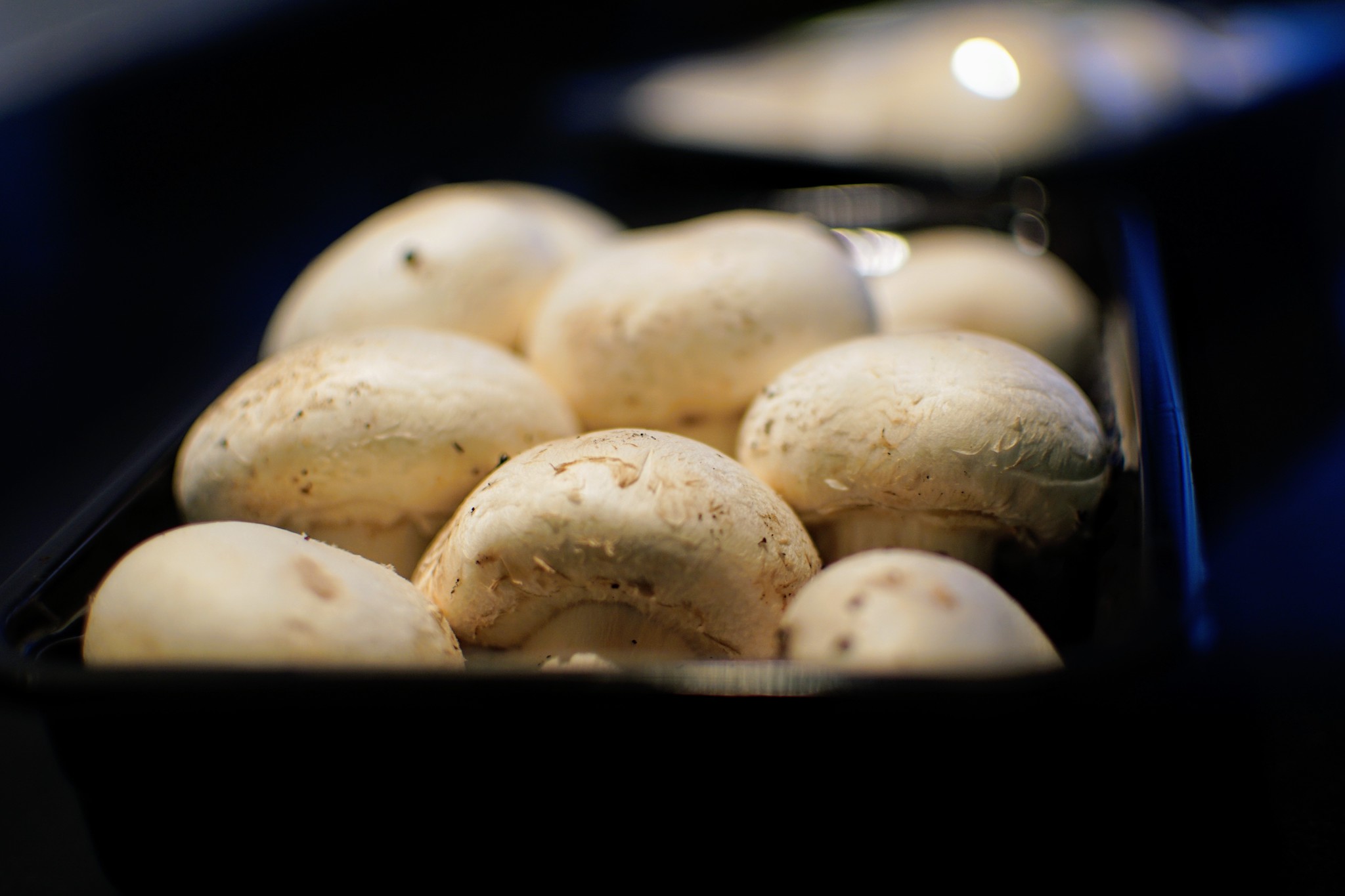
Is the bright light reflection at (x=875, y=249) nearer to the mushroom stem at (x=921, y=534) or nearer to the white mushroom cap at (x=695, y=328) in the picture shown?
the white mushroom cap at (x=695, y=328)

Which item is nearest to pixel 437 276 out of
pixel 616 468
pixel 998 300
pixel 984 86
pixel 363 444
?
pixel 363 444

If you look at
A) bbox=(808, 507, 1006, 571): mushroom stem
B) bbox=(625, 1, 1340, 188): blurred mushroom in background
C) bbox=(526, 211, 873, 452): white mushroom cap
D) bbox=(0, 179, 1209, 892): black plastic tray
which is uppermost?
bbox=(625, 1, 1340, 188): blurred mushroom in background

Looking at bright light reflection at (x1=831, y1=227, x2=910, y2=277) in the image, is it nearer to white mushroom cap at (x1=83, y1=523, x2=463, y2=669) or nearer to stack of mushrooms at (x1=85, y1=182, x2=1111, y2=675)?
stack of mushrooms at (x1=85, y1=182, x2=1111, y2=675)

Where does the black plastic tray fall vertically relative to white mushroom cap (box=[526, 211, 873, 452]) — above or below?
below

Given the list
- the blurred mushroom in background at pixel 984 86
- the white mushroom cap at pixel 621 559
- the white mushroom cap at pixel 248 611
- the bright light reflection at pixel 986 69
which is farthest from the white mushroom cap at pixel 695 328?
the bright light reflection at pixel 986 69

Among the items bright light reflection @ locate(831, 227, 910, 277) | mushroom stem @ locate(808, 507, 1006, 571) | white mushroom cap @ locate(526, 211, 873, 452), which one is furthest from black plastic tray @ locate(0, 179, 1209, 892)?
bright light reflection @ locate(831, 227, 910, 277)

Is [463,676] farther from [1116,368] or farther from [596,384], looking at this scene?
[1116,368]

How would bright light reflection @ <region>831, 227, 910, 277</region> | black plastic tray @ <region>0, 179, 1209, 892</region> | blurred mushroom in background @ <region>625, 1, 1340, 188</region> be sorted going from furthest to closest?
blurred mushroom in background @ <region>625, 1, 1340, 188</region>, bright light reflection @ <region>831, 227, 910, 277</region>, black plastic tray @ <region>0, 179, 1209, 892</region>

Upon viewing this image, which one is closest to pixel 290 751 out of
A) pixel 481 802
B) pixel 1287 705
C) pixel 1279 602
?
pixel 481 802
